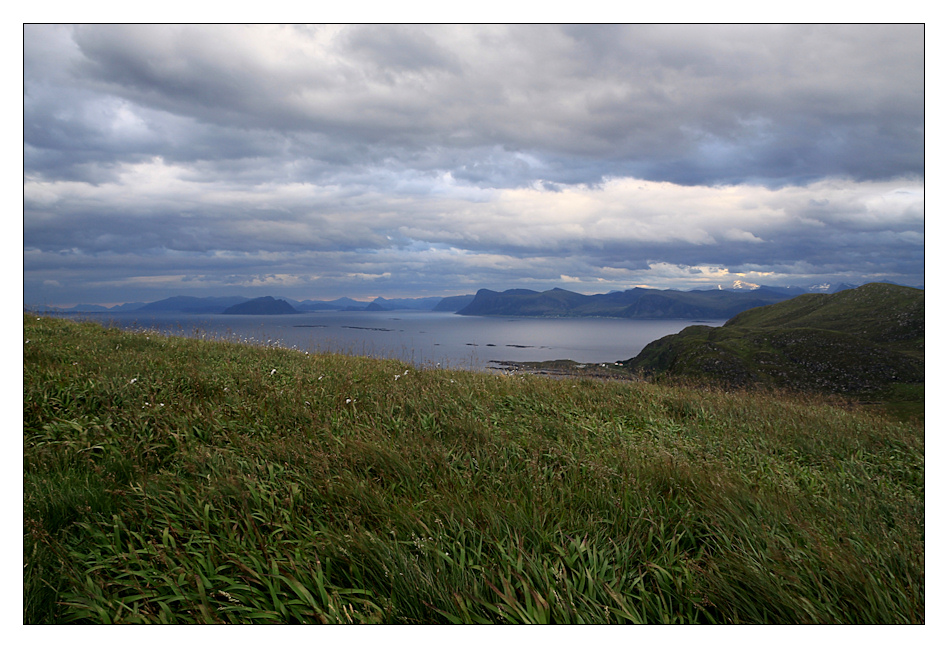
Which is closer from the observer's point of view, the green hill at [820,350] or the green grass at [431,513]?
the green grass at [431,513]

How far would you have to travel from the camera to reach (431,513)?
324 centimetres

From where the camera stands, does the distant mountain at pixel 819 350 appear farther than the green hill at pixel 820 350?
Yes

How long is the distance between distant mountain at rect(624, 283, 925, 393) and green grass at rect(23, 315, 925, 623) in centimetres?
4365

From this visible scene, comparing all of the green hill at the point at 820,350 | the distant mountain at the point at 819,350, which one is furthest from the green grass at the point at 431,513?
the green hill at the point at 820,350

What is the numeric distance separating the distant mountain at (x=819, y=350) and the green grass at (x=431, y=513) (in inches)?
1719

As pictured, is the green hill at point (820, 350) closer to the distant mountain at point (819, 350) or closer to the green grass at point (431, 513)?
the distant mountain at point (819, 350)

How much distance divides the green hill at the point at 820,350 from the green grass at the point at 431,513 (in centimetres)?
4982

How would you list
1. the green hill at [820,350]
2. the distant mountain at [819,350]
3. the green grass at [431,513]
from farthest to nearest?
the distant mountain at [819,350]
the green hill at [820,350]
the green grass at [431,513]

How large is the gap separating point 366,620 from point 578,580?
1.25 meters

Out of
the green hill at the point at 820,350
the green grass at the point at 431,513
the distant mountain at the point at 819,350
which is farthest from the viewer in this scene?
the distant mountain at the point at 819,350

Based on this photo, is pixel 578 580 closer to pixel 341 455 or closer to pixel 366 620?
pixel 366 620

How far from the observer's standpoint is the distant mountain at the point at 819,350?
5306 cm

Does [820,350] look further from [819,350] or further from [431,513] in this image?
[431,513]

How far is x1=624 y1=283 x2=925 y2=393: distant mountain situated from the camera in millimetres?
53062
